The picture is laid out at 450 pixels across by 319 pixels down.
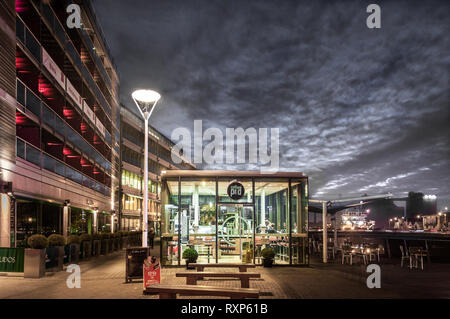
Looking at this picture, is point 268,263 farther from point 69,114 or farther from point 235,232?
point 69,114

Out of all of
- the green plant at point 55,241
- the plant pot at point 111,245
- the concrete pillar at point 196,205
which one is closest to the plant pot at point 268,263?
the concrete pillar at point 196,205

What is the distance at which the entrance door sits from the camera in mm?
16453

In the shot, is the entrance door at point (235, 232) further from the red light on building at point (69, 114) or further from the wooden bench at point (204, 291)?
the red light on building at point (69, 114)

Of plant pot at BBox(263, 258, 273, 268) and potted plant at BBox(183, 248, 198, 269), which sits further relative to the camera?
plant pot at BBox(263, 258, 273, 268)

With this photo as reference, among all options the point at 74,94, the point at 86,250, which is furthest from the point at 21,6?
the point at 86,250

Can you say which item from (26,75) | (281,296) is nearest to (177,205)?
(281,296)

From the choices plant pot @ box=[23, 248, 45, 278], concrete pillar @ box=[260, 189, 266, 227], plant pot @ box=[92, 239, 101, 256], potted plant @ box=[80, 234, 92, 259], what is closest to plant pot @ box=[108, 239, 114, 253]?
plant pot @ box=[92, 239, 101, 256]

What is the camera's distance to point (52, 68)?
23984mm

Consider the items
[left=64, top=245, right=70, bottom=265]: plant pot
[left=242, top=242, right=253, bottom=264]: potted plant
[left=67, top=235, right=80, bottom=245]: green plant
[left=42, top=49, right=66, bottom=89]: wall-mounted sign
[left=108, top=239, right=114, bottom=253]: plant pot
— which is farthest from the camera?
[left=108, top=239, right=114, bottom=253]: plant pot

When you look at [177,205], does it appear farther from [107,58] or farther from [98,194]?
[107,58]

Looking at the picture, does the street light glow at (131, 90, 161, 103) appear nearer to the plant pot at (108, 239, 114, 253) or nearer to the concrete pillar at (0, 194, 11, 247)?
the concrete pillar at (0, 194, 11, 247)

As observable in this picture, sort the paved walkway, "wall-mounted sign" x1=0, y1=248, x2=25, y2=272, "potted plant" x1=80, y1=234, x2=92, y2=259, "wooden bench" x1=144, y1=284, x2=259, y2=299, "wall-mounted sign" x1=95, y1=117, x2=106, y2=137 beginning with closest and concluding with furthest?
"wooden bench" x1=144, y1=284, x2=259, y2=299 < the paved walkway < "wall-mounted sign" x1=0, y1=248, x2=25, y2=272 < "potted plant" x1=80, y1=234, x2=92, y2=259 < "wall-mounted sign" x1=95, y1=117, x2=106, y2=137

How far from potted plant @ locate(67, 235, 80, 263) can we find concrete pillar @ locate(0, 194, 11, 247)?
8.32 ft

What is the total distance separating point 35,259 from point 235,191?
7538 mm
